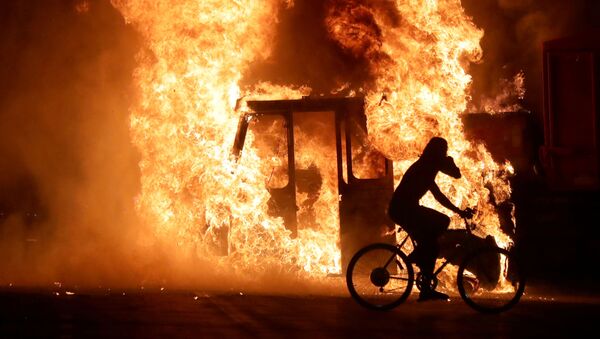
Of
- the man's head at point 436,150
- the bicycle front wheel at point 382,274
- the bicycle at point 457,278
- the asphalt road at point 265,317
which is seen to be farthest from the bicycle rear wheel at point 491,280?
the man's head at point 436,150

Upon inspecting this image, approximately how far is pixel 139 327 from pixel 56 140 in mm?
10679

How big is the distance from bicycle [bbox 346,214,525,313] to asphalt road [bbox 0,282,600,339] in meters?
0.19

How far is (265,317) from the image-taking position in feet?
28.9

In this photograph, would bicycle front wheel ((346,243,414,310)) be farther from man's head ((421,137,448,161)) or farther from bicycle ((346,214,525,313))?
man's head ((421,137,448,161))

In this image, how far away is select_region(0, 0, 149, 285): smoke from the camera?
1625 centimetres

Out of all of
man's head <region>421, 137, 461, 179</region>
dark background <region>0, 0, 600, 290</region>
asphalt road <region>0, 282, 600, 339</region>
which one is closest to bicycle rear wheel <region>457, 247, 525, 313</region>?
asphalt road <region>0, 282, 600, 339</region>

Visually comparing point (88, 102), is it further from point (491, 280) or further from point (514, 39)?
point (491, 280)

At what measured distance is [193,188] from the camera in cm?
1229

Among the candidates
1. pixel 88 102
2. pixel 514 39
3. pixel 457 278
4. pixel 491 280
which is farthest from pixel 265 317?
pixel 514 39

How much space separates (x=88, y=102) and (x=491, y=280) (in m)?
10.4

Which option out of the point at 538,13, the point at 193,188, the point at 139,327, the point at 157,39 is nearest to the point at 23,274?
the point at 193,188

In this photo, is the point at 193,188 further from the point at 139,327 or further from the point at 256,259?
the point at 139,327

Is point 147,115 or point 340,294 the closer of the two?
point 340,294

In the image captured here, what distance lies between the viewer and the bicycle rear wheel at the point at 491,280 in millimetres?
9227
